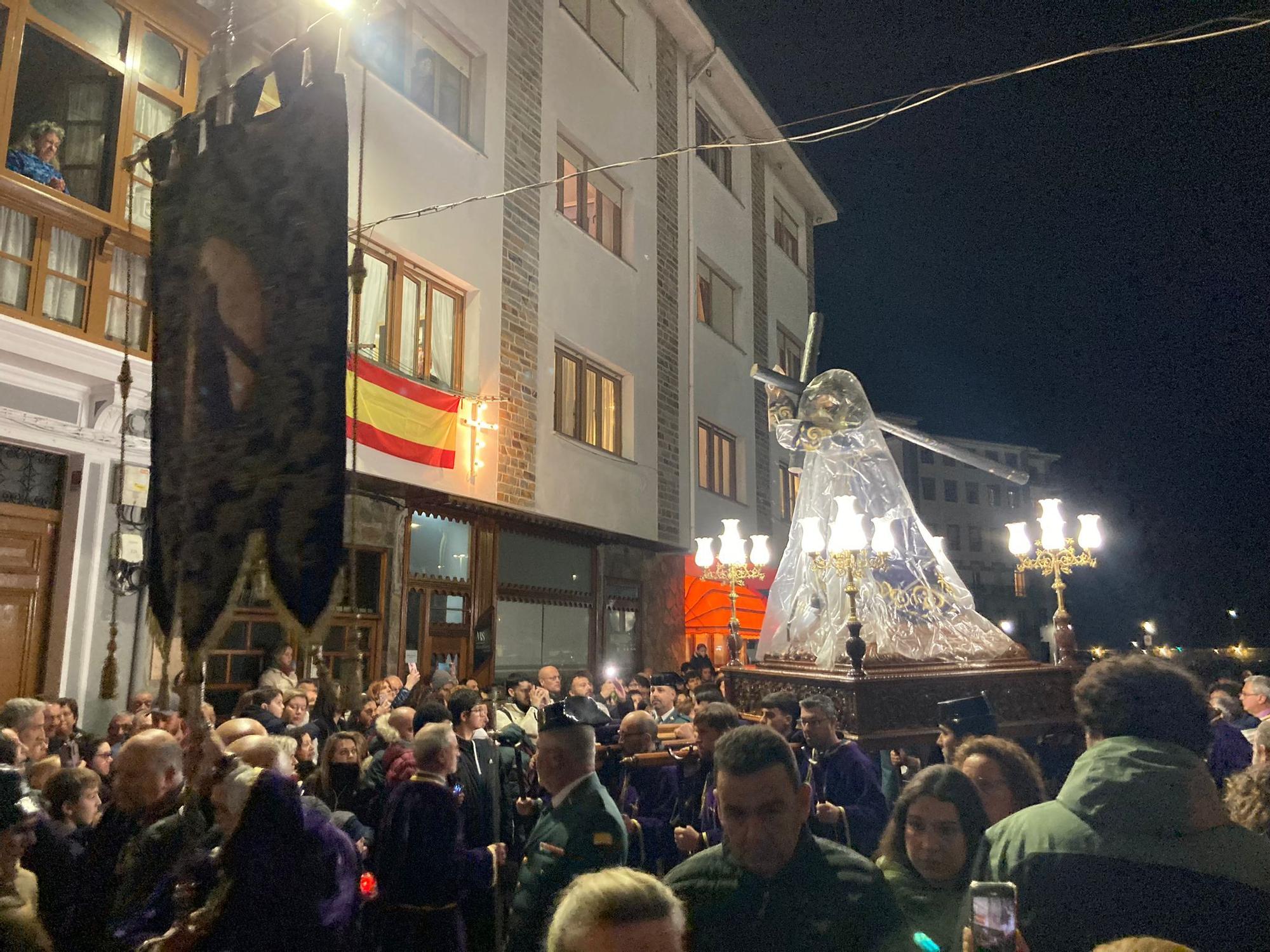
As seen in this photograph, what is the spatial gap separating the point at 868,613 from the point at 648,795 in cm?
376

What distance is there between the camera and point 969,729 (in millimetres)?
4387

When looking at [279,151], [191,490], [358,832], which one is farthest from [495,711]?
[279,151]

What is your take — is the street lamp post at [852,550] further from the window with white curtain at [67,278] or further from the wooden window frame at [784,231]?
the wooden window frame at [784,231]

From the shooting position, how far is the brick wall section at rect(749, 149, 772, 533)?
20.6m

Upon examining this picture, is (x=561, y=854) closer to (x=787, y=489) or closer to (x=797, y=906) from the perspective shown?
(x=797, y=906)

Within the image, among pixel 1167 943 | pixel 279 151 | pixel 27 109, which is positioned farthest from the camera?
pixel 27 109

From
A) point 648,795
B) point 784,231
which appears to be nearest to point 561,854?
point 648,795

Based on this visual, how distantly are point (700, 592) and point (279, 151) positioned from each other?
49.3 ft

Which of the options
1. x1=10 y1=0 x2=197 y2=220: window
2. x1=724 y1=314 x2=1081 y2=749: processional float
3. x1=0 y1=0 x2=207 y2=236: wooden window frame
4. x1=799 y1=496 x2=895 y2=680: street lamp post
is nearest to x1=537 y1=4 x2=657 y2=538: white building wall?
x1=724 y1=314 x2=1081 y2=749: processional float

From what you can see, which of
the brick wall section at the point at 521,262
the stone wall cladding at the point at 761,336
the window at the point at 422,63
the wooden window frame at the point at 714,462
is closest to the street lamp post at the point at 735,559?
the brick wall section at the point at 521,262

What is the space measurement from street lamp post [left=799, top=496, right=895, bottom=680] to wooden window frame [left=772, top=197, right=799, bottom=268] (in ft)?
53.3

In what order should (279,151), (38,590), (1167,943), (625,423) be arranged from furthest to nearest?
(625,423) < (38,590) < (279,151) < (1167,943)

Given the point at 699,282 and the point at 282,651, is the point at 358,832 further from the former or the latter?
the point at 699,282

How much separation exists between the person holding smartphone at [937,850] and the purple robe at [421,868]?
226 centimetres
